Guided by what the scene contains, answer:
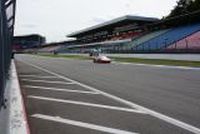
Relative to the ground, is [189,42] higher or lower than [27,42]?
lower

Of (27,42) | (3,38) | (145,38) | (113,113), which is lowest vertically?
(113,113)

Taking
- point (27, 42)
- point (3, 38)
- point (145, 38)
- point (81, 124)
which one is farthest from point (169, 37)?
point (27, 42)

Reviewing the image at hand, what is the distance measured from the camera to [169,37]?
190 feet

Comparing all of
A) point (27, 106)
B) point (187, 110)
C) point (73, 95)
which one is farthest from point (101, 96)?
point (187, 110)

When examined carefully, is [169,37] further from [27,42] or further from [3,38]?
[27,42]

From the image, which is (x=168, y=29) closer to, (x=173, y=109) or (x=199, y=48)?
(x=199, y=48)

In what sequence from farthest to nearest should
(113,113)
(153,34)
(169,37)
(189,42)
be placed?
(153,34)
(169,37)
(189,42)
(113,113)

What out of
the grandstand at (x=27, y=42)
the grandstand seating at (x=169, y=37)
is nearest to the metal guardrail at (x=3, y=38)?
the grandstand seating at (x=169, y=37)

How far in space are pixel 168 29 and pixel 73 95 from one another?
5367cm

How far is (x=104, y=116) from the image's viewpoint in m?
8.55

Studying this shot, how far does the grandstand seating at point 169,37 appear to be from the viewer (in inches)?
2114

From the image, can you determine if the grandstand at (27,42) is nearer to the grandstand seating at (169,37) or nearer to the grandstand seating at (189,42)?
the grandstand seating at (169,37)

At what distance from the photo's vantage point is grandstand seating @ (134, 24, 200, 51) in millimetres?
53691

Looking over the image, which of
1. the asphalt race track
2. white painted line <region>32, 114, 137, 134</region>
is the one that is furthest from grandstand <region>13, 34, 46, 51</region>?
white painted line <region>32, 114, 137, 134</region>
